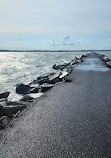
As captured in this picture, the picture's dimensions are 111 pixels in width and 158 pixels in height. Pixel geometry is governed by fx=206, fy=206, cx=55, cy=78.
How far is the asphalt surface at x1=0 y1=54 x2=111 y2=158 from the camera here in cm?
304

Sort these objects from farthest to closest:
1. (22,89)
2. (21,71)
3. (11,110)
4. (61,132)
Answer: (21,71) → (22,89) → (11,110) → (61,132)

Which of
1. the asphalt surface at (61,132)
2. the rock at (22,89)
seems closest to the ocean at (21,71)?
the rock at (22,89)

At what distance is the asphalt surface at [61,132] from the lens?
3037mm

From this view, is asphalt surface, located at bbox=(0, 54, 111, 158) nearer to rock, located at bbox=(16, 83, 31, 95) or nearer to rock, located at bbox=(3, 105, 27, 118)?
rock, located at bbox=(3, 105, 27, 118)

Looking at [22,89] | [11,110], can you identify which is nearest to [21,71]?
[22,89]

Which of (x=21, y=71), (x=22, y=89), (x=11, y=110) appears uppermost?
(x=11, y=110)

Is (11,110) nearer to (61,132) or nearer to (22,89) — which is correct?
(61,132)

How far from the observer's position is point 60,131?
3.76 meters

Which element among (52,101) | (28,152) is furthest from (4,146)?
(52,101)

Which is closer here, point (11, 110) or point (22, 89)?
point (11, 110)

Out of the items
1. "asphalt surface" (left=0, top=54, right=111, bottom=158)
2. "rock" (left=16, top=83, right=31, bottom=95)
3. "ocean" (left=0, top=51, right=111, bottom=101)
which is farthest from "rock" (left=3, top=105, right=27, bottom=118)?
"rock" (left=16, top=83, right=31, bottom=95)

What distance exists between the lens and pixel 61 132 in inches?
146

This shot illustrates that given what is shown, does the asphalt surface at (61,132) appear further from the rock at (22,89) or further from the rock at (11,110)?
the rock at (22,89)

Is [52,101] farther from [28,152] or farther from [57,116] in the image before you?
[28,152]
